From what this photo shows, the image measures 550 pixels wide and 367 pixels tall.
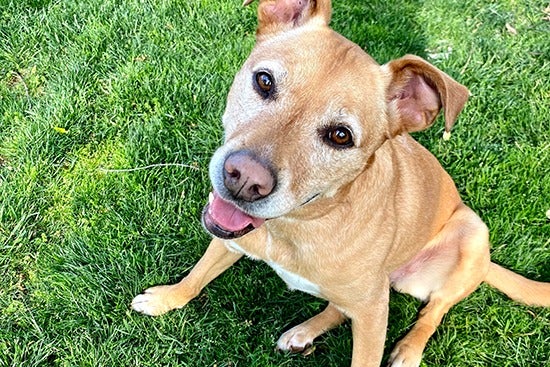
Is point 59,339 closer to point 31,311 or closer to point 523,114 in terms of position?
point 31,311

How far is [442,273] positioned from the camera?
3871 mm

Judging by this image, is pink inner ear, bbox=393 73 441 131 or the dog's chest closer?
pink inner ear, bbox=393 73 441 131

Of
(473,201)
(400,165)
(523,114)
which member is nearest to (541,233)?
(473,201)

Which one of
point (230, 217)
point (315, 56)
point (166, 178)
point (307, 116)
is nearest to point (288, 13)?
point (315, 56)

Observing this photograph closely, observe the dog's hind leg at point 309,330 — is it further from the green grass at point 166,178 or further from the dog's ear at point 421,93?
the dog's ear at point 421,93

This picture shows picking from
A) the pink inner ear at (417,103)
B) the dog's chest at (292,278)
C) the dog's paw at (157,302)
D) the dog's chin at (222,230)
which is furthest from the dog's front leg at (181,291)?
the pink inner ear at (417,103)

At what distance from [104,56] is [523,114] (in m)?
3.38

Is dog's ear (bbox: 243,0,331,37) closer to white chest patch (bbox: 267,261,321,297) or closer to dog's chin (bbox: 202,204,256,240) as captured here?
dog's chin (bbox: 202,204,256,240)

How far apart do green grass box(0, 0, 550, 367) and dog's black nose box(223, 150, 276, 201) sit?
1462 millimetres

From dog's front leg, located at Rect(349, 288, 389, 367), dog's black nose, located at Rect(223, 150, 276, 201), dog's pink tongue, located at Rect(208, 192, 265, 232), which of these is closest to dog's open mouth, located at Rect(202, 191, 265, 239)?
dog's pink tongue, located at Rect(208, 192, 265, 232)

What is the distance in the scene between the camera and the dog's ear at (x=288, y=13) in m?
3.02

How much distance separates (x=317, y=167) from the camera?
2.76 metres

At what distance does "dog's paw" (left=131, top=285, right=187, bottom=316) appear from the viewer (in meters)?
3.76

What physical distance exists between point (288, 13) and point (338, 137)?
74 centimetres
